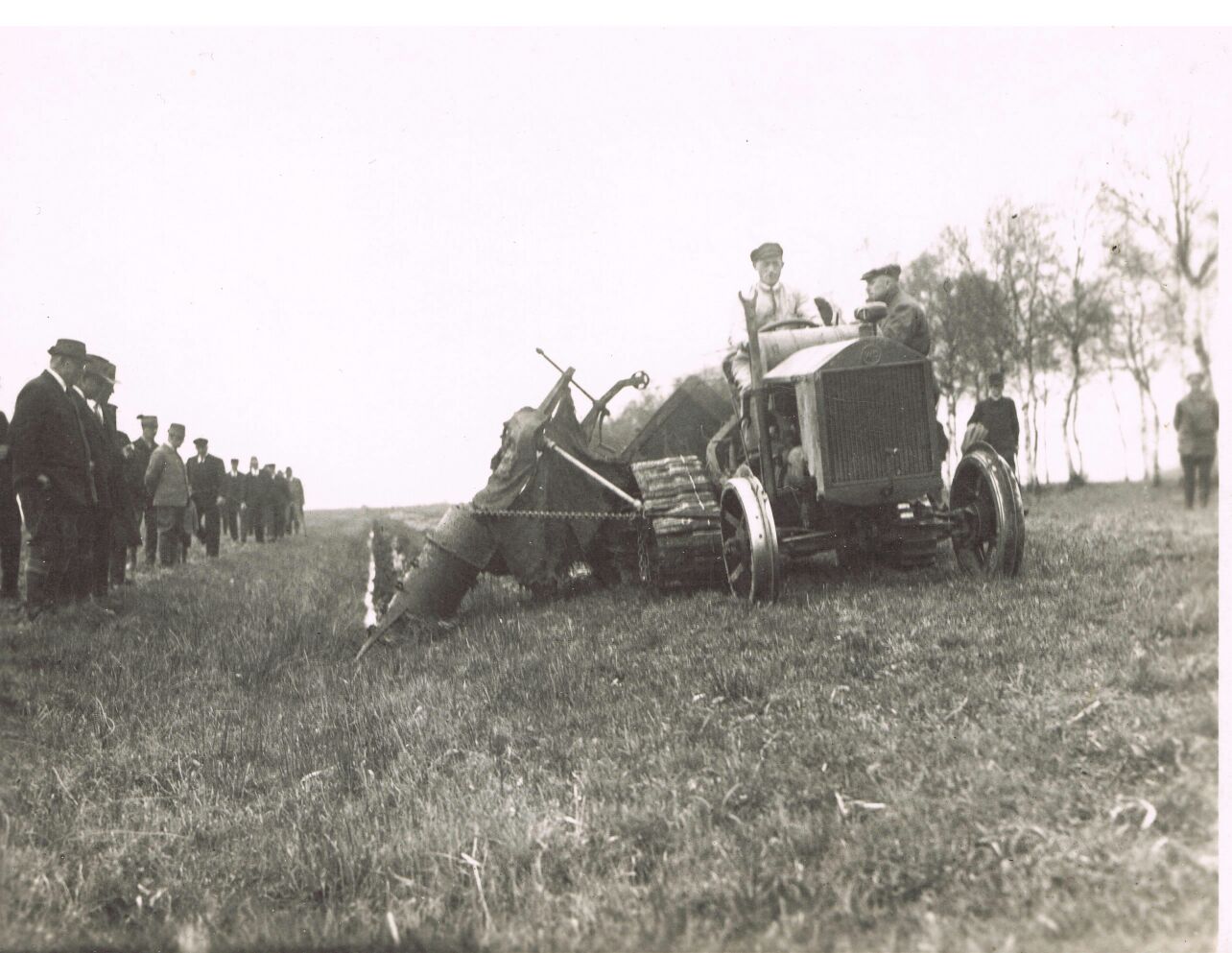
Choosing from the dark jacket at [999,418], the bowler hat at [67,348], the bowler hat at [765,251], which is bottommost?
the dark jacket at [999,418]

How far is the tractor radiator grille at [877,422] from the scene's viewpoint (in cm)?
580

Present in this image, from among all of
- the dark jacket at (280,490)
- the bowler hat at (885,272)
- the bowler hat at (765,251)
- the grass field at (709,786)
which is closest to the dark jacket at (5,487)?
the grass field at (709,786)

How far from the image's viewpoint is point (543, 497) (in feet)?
26.3

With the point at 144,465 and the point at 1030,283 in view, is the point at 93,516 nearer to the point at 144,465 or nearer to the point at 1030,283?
the point at 144,465

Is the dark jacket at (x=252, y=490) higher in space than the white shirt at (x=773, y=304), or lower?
lower

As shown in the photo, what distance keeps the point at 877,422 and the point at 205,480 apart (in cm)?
1301

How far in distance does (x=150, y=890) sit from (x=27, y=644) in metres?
4.12

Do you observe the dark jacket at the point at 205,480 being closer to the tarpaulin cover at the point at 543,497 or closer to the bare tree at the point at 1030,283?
the tarpaulin cover at the point at 543,497

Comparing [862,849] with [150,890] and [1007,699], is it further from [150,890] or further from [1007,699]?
[150,890]

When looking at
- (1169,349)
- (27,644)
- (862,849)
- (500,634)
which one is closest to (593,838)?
(862,849)

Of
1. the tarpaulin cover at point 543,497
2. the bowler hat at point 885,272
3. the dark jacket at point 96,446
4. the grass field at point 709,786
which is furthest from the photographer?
the tarpaulin cover at point 543,497

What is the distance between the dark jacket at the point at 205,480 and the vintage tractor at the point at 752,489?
9.21 m

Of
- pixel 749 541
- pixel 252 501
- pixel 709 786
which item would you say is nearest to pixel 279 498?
pixel 252 501

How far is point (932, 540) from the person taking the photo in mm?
6098
